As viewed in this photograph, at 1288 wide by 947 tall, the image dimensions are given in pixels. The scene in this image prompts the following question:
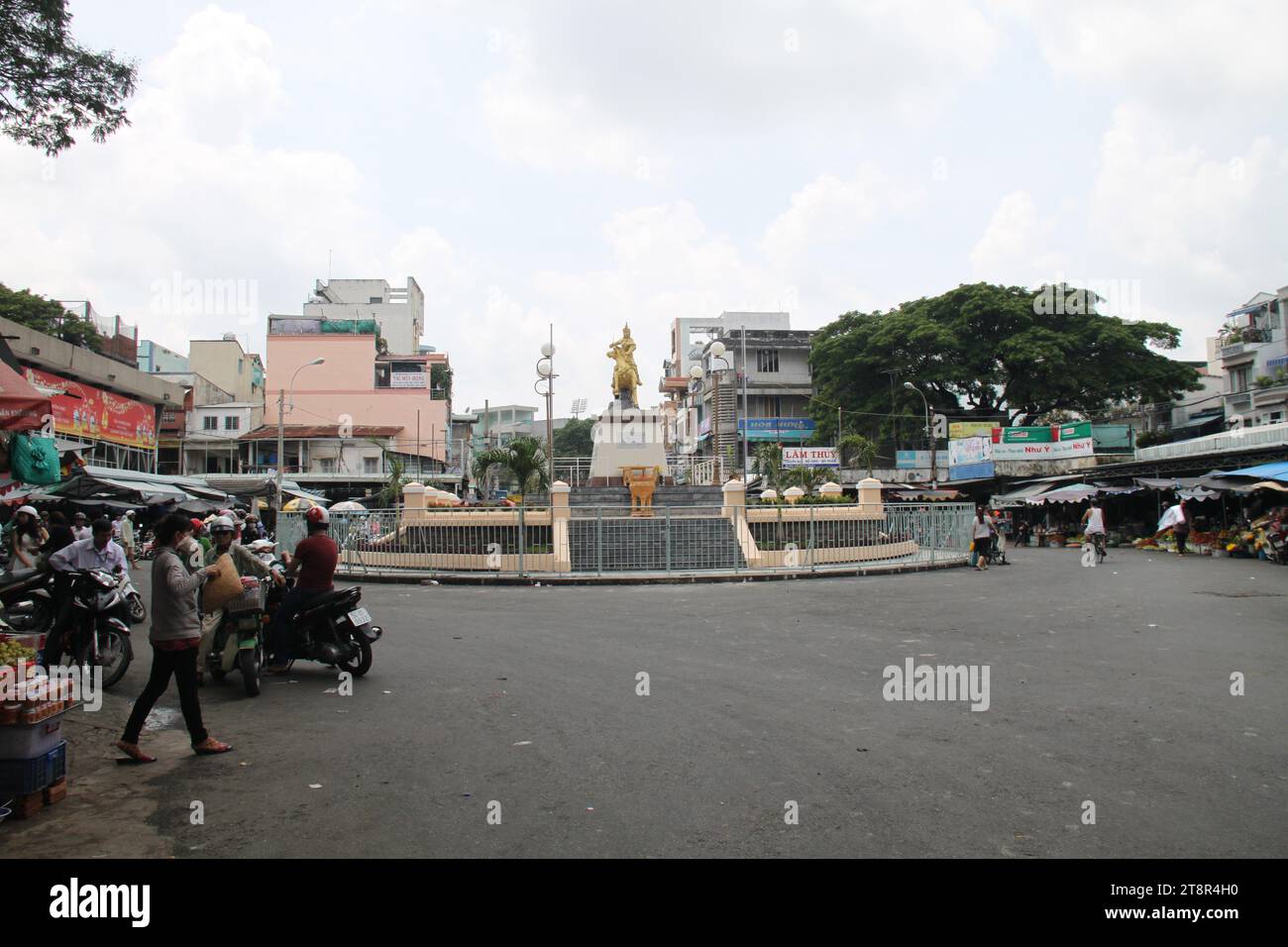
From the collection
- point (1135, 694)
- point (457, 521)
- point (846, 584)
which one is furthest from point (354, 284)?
point (1135, 694)

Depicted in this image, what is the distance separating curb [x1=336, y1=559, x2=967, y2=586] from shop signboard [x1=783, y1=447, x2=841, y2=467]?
1017 inches

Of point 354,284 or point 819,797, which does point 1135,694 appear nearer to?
point 819,797

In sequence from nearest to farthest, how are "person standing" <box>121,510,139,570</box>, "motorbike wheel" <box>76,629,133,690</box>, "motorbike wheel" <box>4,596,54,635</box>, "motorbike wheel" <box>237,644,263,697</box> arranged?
"motorbike wheel" <box>237,644,263,697</box> → "motorbike wheel" <box>76,629,133,690</box> → "motorbike wheel" <box>4,596,54,635</box> → "person standing" <box>121,510,139,570</box>

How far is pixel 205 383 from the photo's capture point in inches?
2127

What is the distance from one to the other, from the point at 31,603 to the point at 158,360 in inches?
2186

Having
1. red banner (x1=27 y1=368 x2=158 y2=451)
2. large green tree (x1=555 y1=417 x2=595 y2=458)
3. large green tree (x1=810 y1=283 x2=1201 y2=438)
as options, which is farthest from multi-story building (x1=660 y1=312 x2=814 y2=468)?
red banner (x1=27 y1=368 x2=158 y2=451)

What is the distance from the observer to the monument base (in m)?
28.9

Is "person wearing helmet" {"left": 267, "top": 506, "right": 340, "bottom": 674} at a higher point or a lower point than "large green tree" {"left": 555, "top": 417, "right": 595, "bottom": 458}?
lower

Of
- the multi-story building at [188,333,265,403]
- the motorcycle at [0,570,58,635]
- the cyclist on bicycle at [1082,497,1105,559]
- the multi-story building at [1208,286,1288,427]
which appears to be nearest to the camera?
the motorcycle at [0,570,58,635]

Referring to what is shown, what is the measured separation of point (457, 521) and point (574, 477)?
15.4 m

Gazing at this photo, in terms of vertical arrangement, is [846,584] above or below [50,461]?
below

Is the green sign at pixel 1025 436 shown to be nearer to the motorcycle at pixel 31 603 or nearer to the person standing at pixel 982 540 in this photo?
the person standing at pixel 982 540

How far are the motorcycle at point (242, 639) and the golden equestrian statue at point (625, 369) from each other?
77.3 ft

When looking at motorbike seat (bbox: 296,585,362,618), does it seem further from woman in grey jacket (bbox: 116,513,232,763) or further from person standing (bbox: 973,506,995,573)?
person standing (bbox: 973,506,995,573)
